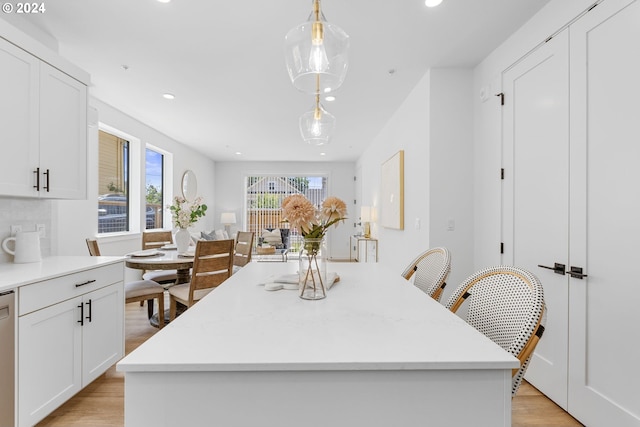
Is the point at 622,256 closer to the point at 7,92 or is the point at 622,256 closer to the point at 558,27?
the point at 558,27

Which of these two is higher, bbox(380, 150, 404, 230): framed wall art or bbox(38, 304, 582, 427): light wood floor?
bbox(380, 150, 404, 230): framed wall art

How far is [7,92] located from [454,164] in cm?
335

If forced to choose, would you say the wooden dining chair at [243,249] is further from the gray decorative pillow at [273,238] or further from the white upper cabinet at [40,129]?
the gray decorative pillow at [273,238]

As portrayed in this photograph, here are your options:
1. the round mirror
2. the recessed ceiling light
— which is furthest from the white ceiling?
the round mirror

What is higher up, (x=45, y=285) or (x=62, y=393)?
(x=45, y=285)

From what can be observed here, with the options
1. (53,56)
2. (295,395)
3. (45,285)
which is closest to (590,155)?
(295,395)

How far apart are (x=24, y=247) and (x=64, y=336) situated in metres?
0.74

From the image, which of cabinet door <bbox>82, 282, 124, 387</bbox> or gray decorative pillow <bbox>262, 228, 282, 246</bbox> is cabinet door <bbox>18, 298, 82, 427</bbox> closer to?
cabinet door <bbox>82, 282, 124, 387</bbox>

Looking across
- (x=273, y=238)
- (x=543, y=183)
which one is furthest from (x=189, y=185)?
(x=543, y=183)

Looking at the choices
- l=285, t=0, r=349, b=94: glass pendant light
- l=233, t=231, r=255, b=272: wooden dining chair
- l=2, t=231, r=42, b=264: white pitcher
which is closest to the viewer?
l=285, t=0, r=349, b=94: glass pendant light

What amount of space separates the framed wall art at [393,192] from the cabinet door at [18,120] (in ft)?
11.2

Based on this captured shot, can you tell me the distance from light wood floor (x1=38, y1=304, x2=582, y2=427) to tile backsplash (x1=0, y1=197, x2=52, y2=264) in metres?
1.07

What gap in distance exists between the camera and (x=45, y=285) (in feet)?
5.53

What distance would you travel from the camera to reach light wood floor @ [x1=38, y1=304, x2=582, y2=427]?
5.85 feet
